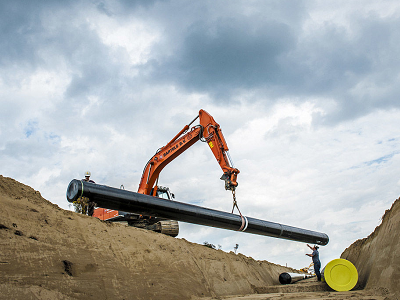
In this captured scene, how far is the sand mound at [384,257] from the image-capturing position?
23.8 feet

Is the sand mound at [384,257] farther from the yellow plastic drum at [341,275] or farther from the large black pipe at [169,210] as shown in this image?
the large black pipe at [169,210]

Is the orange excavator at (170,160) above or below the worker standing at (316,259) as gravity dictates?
above

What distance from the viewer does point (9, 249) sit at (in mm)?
5590

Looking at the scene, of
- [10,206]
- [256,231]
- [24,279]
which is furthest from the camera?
[256,231]

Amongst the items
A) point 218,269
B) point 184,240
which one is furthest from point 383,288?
point 184,240

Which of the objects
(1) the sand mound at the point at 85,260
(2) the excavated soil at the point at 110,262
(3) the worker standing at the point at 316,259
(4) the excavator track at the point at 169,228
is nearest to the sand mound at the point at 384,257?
(2) the excavated soil at the point at 110,262

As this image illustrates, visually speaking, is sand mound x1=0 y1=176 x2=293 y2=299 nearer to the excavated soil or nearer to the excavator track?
the excavated soil

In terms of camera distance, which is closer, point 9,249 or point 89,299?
point 9,249

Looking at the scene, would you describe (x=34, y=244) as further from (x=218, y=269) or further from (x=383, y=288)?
(x=383, y=288)

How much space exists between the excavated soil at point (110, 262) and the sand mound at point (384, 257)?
0.08ft

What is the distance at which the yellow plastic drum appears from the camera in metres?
9.05

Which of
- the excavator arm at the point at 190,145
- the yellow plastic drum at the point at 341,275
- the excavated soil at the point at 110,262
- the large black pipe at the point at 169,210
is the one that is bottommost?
the yellow plastic drum at the point at 341,275

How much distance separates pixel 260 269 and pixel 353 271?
4.93 metres

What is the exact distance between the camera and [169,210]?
378 inches
